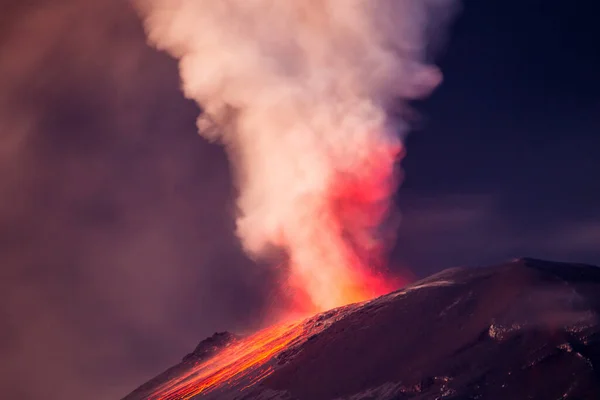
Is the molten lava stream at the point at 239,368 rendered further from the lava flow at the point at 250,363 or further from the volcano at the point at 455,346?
the volcano at the point at 455,346

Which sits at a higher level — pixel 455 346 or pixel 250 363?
pixel 250 363

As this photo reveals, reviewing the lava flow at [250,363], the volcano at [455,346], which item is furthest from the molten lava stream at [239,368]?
the volcano at [455,346]

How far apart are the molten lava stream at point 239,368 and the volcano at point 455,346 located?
25 cm

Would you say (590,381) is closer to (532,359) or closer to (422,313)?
(532,359)

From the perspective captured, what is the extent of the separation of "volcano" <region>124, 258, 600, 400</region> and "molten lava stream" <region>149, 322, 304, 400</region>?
0.25m

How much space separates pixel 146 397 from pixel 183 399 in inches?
655

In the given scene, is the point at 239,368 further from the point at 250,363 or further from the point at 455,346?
the point at 455,346

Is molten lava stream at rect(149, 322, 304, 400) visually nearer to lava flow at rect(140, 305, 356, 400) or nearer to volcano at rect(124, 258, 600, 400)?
lava flow at rect(140, 305, 356, 400)

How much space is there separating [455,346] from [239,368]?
21.9 m

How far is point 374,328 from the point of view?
4081 cm

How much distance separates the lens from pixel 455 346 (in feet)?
112

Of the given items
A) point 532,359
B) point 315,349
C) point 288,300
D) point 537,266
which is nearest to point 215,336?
point 288,300

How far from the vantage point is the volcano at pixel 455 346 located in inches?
1170

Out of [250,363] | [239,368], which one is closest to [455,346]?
[250,363]
